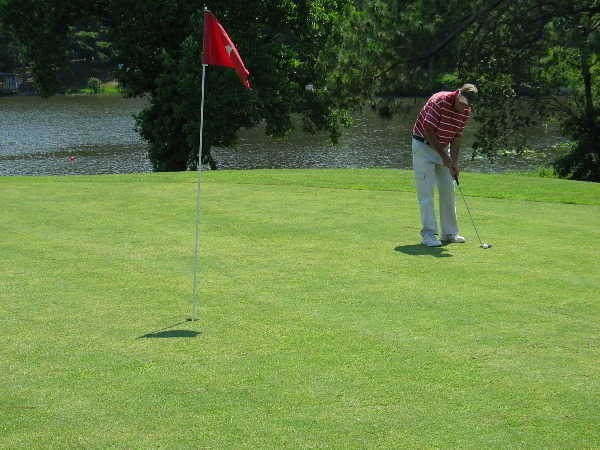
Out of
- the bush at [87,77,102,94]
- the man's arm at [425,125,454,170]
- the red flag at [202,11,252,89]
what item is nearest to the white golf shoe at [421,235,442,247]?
the man's arm at [425,125,454,170]

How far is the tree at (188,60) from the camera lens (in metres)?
29.9

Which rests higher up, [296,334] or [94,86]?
[296,334]

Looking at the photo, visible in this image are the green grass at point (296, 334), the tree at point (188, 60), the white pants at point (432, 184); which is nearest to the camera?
the green grass at point (296, 334)

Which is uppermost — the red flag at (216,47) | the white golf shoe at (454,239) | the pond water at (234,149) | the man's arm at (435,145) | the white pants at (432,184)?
the red flag at (216,47)

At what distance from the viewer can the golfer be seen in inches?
377

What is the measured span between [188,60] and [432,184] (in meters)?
20.5

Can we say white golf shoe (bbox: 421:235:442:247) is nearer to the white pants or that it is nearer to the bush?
the white pants

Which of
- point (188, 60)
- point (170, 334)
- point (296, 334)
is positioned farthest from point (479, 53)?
point (170, 334)

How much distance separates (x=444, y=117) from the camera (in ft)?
32.1

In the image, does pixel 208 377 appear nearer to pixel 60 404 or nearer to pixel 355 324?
pixel 60 404

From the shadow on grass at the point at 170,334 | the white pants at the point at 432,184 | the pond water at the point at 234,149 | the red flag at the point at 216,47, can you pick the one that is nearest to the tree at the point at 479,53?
the pond water at the point at 234,149

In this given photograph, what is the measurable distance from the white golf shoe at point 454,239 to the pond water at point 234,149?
24.7m

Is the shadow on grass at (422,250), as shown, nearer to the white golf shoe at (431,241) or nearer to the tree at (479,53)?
the white golf shoe at (431,241)

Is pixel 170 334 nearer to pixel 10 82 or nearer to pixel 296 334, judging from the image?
pixel 296 334
